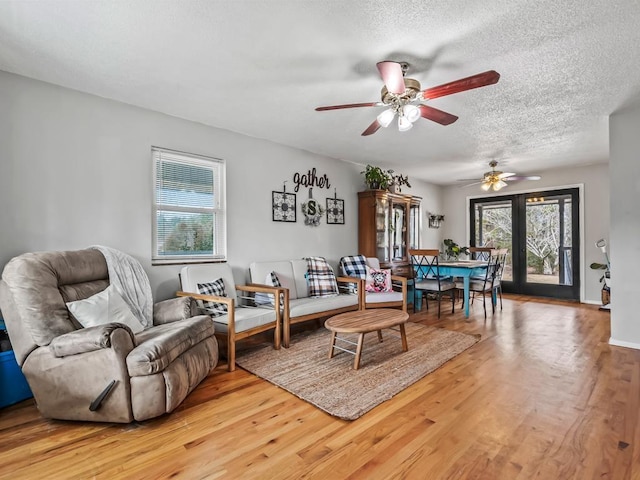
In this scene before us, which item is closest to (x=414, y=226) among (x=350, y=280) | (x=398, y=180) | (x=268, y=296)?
(x=398, y=180)

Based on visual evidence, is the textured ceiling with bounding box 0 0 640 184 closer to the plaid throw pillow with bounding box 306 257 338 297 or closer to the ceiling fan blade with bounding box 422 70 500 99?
the ceiling fan blade with bounding box 422 70 500 99

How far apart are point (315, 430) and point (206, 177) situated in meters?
2.81

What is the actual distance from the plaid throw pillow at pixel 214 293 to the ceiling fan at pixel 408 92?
1.93 meters

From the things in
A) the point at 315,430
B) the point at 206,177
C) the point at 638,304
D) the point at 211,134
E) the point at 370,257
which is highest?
the point at 211,134

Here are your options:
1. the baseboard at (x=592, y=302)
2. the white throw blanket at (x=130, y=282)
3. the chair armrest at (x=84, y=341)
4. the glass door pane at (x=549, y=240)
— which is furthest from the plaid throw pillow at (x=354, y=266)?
the baseboard at (x=592, y=302)

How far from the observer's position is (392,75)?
2.03 metres

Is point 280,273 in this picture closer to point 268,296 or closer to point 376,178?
point 268,296

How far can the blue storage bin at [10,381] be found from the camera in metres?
2.16

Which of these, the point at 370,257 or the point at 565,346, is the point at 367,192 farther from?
the point at 565,346

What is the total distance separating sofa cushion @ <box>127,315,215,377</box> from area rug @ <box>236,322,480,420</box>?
627 millimetres

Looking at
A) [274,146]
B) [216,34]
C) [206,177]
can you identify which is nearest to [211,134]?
[206,177]

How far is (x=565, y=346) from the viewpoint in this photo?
332 centimetres

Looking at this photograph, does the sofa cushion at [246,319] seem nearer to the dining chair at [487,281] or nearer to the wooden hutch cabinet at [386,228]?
the wooden hutch cabinet at [386,228]

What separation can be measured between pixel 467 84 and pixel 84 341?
9.04ft
